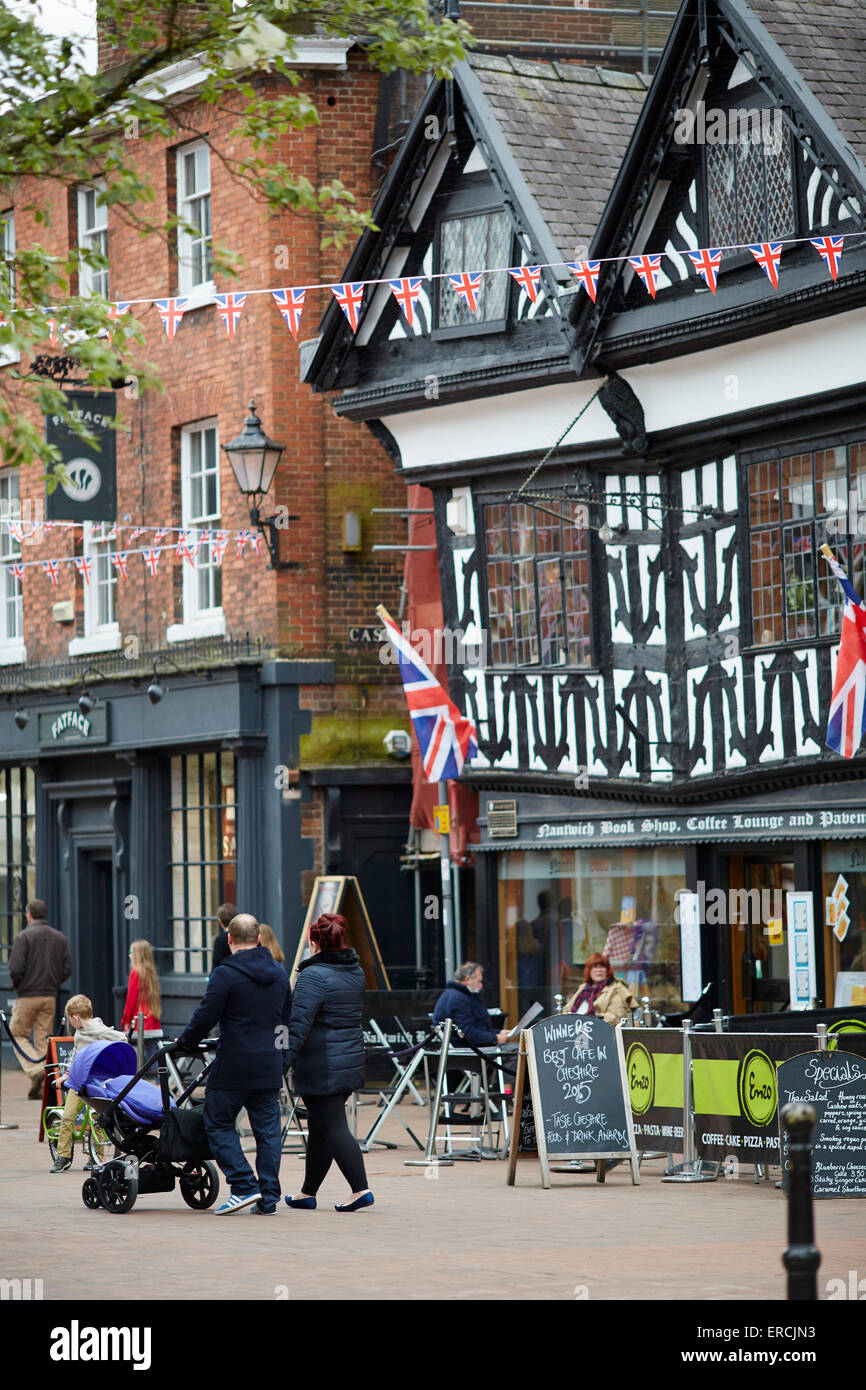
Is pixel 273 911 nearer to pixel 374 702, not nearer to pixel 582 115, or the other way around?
pixel 374 702

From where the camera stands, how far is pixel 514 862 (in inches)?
821

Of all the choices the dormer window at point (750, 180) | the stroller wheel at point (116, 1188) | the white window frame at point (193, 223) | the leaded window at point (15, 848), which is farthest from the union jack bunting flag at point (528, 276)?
the leaded window at point (15, 848)

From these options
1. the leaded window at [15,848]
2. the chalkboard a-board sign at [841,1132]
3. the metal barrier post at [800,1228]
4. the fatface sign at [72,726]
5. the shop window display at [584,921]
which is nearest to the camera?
the metal barrier post at [800,1228]

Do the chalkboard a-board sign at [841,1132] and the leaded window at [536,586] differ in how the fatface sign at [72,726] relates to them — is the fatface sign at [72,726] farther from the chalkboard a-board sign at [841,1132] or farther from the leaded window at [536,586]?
the chalkboard a-board sign at [841,1132]

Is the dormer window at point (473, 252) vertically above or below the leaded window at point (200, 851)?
above

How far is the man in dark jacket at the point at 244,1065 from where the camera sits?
12.5 m

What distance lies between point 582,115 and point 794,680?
6.57m

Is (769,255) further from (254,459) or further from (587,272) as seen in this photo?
(254,459)

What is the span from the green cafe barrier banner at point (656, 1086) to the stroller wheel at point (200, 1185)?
3.00m

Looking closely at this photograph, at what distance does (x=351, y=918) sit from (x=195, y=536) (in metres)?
4.84

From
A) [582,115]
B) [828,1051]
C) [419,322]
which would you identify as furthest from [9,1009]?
[828,1051]

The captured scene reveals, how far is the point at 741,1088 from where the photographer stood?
1393 centimetres

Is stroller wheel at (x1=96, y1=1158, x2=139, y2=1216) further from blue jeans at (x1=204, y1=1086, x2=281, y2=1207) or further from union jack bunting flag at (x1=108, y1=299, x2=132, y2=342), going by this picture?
union jack bunting flag at (x1=108, y1=299, x2=132, y2=342)

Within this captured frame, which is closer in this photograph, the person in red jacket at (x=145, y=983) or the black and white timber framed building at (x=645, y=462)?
the black and white timber framed building at (x=645, y=462)
